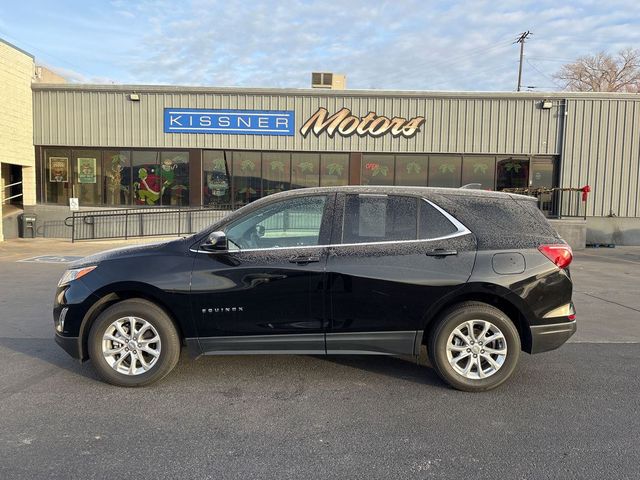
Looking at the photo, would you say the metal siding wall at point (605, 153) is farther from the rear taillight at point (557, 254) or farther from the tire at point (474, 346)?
the tire at point (474, 346)

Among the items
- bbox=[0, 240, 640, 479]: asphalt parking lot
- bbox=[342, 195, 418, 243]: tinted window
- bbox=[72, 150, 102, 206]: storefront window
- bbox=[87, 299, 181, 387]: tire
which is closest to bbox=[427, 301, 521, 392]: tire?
bbox=[0, 240, 640, 479]: asphalt parking lot

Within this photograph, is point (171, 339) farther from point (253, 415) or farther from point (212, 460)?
point (212, 460)

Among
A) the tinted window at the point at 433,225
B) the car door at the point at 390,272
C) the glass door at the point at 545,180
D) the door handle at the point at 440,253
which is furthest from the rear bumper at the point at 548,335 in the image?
the glass door at the point at 545,180

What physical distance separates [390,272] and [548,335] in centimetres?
152

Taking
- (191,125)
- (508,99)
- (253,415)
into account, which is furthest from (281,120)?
(253,415)

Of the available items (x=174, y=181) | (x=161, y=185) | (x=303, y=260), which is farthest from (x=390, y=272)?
(x=161, y=185)

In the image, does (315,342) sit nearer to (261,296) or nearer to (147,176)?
(261,296)

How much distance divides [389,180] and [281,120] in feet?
14.6

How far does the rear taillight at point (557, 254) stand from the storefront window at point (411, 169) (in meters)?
13.6

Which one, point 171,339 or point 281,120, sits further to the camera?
point 281,120

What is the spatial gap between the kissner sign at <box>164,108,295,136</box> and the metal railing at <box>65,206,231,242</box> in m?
2.93

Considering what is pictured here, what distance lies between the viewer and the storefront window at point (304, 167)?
699 inches

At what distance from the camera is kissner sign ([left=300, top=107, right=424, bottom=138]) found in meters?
17.4

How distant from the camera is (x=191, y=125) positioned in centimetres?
1752
